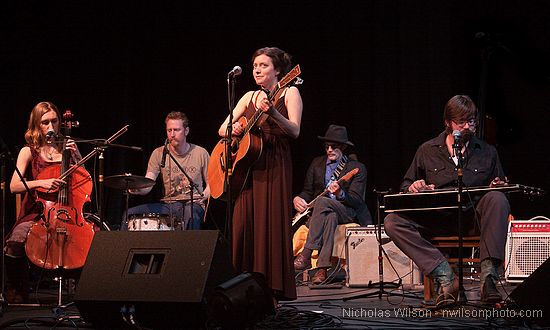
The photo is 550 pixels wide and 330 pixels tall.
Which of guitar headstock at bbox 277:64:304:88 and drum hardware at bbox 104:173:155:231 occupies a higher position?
guitar headstock at bbox 277:64:304:88

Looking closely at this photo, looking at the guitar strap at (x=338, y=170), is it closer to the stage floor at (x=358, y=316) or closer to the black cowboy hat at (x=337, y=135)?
the black cowboy hat at (x=337, y=135)

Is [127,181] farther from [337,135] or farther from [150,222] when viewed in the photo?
[337,135]

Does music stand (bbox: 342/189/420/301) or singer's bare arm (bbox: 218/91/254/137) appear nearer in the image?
singer's bare arm (bbox: 218/91/254/137)

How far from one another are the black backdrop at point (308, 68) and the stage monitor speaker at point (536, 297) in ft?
11.9

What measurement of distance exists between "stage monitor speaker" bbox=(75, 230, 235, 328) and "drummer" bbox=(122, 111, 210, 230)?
10.5 feet

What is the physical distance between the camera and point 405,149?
7.53 m

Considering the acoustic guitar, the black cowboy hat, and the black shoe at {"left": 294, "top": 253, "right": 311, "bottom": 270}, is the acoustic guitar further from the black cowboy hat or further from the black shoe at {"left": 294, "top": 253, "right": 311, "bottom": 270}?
the black cowboy hat

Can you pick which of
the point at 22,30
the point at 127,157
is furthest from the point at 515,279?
the point at 22,30

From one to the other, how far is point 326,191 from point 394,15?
6.69 ft

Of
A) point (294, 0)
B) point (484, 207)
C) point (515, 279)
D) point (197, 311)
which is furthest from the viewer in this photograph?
point (294, 0)

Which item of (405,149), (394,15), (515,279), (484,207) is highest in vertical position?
(394,15)

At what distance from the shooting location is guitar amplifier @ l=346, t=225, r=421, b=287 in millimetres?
6481

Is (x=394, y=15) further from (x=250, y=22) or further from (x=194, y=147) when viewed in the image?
(x=194, y=147)

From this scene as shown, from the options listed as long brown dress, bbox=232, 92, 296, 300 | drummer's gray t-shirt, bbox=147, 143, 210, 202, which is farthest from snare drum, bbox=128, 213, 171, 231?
long brown dress, bbox=232, 92, 296, 300
